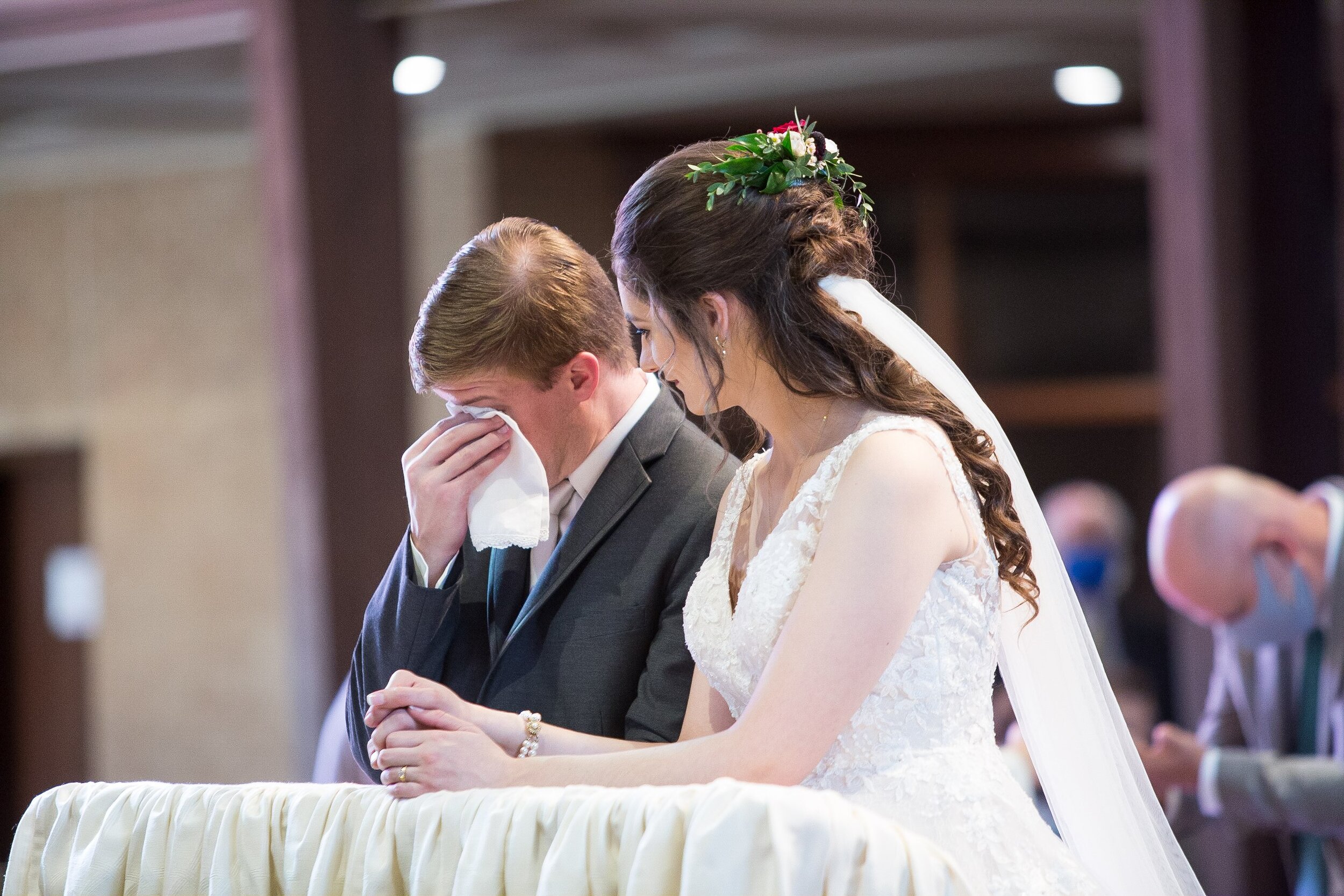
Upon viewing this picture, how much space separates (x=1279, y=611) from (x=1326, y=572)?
0.14 meters

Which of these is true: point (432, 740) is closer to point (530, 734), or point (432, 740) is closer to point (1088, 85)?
point (530, 734)

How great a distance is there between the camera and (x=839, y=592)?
1604 mm

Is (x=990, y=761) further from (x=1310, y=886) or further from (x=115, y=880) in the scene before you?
(x=1310, y=886)

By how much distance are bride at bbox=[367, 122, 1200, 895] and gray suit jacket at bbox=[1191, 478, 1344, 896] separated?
111cm

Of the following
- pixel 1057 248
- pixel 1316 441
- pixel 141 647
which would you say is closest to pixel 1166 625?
pixel 1057 248

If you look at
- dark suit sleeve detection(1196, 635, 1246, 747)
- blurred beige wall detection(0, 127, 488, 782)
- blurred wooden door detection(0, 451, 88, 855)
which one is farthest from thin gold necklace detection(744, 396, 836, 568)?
blurred wooden door detection(0, 451, 88, 855)

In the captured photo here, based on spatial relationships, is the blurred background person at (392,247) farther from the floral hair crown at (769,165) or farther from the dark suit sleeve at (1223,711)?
the floral hair crown at (769,165)

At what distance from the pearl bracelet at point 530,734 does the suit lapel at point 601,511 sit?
0.61 ft

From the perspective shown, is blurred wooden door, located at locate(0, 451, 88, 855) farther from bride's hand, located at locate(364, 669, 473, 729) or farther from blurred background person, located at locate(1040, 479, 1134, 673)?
bride's hand, located at locate(364, 669, 473, 729)

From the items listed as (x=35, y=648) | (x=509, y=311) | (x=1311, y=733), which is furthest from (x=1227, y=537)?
(x=35, y=648)

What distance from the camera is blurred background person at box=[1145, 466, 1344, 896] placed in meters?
2.90

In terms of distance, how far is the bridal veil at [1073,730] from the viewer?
74.5 inches

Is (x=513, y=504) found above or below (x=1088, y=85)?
below

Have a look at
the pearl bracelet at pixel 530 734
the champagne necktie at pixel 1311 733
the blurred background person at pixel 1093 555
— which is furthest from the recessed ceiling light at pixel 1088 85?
the pearl bracelet at pixel 530 734
